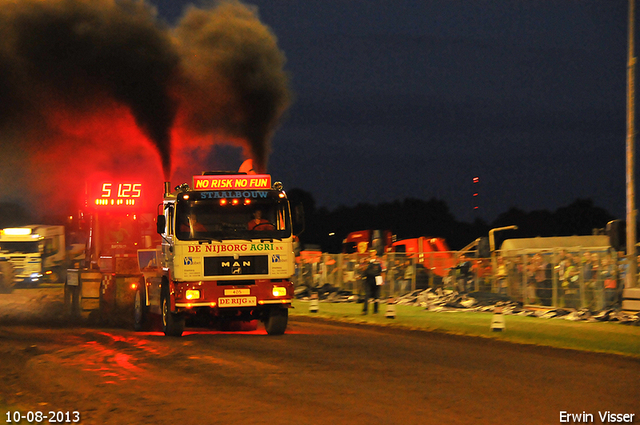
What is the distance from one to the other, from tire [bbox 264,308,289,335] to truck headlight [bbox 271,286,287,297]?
70 centimetres

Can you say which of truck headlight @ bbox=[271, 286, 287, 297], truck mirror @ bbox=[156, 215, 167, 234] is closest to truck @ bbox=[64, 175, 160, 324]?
truck mirror @ bbox=[156, 215, 167, 234]

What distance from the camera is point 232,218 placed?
15.8 m

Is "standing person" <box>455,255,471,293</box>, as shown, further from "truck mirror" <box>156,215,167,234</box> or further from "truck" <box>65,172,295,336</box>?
"truck mirror" <box>156,215,167,234</box>

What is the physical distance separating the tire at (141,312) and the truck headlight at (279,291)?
388 centimetres

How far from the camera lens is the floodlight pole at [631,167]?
19.3 m

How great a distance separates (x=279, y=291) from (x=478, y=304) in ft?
31.1

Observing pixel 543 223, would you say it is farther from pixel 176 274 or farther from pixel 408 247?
pixel 176 274

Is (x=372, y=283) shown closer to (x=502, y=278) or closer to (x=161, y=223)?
(x=502, y=278)

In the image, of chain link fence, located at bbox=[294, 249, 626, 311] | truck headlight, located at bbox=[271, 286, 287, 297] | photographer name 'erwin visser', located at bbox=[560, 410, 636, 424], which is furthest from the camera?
chain link fence, located at bbox=[294, 249, 626, 311]

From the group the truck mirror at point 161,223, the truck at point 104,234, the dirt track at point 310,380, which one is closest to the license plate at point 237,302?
the dirt track at point 310,380

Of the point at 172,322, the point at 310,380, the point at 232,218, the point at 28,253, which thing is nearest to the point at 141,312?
the point at 172,322

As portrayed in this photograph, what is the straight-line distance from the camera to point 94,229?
2181 centimetres

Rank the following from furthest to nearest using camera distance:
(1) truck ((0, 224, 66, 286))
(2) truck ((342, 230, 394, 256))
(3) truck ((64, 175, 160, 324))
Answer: (1) truck ((0, 224, 66, 286))
(2) truck ((342, 230, 394, 256))
(3) truck ((64, 175, 160, 324))

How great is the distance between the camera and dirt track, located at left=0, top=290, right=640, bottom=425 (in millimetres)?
7898
